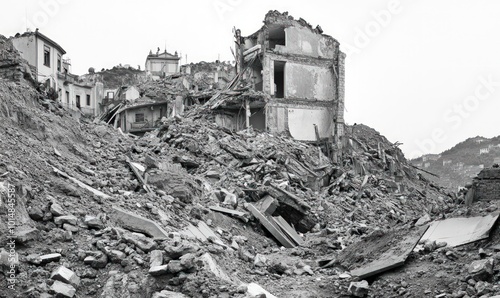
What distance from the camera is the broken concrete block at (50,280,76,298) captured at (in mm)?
5391

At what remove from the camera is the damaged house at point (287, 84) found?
23.9m

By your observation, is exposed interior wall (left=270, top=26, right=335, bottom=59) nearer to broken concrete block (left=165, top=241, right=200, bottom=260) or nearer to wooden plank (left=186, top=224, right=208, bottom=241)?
wooden plank (left=186, top=224, right=208, bottom=241)

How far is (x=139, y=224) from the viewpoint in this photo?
765 cm

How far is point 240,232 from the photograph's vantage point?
10.9m

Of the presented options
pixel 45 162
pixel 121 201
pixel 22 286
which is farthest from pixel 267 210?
pixel 22 286

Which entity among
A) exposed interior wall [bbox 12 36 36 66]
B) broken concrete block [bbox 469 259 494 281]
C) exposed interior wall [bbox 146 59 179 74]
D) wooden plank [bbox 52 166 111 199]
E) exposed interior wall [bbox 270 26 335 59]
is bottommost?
broken concrete block [bbox 469 259 494 281]

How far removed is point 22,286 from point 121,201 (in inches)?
134

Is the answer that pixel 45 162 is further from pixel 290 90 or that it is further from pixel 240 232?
pixel 290 90

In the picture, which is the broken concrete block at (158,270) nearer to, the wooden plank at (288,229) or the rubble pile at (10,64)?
the wooden plank at (288,229)

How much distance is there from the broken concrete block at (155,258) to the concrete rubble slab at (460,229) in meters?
4.95

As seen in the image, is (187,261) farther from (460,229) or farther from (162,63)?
(162,63)

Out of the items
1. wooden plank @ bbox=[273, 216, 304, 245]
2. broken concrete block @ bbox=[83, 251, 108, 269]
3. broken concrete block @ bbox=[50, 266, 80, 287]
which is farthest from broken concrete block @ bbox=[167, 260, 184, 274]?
wooden plank @ bbox=[273, 216, 304, 245]

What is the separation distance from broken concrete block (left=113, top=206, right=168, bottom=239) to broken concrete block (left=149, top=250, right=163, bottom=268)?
985 millimetres

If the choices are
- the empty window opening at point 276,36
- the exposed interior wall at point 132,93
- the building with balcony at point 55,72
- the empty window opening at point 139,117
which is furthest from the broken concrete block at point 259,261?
the exposed interior wall at point 132,93
